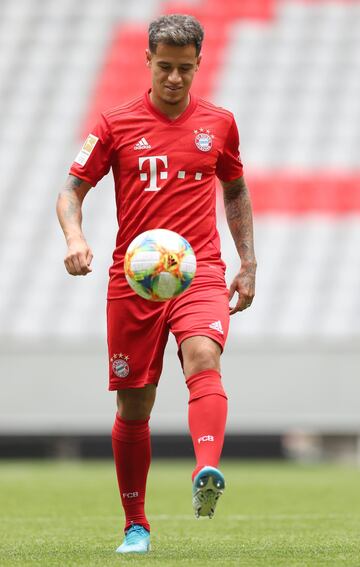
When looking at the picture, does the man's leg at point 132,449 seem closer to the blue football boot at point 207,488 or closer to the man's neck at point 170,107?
the blue football boot at point 207,488

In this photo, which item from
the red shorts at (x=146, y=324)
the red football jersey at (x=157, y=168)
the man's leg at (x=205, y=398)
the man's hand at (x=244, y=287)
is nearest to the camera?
the man's leg at (x=205, y=398)

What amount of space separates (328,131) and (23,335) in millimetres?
5858

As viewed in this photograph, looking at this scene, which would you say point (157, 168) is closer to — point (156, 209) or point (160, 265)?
point (156, 209)

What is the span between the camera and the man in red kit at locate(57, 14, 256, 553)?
5.23 m

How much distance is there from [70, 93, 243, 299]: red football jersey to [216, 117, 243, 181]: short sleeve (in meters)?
0.07

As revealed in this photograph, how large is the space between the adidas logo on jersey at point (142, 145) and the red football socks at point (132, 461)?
1136 mm

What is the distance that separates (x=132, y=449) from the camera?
5.66m

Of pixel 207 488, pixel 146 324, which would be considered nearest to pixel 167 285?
pixel 146 324

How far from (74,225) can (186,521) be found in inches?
112

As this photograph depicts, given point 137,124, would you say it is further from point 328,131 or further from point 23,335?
point 328,131

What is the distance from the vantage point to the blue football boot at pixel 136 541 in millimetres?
5461

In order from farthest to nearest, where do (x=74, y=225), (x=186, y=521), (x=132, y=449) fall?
(x=186, y=521)
(x=132, y=449)
(x=74, y=225)

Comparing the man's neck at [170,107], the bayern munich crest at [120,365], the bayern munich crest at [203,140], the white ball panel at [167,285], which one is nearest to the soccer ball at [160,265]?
the white ball panel at [167,285]

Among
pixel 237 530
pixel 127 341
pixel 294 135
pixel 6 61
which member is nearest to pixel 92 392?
pixel 294 135
